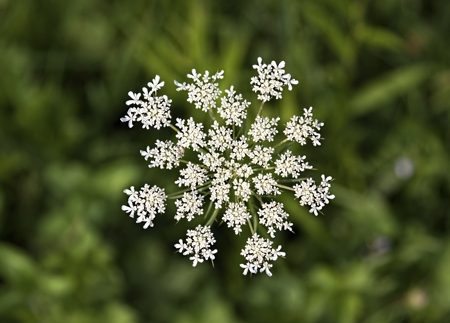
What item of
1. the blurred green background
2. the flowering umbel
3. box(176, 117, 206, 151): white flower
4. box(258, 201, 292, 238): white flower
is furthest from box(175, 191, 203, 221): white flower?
the blurred green background

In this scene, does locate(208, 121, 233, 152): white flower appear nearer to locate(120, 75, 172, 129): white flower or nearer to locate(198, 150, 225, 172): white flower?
locate(198, 150, 225, 172): white flower

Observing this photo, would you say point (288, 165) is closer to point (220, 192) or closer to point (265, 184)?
point (265, 184)

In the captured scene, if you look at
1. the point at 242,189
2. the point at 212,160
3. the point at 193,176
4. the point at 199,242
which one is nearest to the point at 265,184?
the point at 242,189

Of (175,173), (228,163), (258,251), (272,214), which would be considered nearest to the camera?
(258,251)

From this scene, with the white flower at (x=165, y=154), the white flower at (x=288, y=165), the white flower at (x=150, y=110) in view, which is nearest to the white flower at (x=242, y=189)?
the white flower at (x=288, y=165)

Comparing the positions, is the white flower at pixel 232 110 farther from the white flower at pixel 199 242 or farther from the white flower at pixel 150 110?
the white flower at pixel 199 242

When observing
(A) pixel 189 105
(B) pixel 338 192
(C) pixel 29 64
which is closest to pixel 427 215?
(B) pixel 338 192

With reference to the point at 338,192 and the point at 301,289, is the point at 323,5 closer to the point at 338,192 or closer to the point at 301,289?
the point at 338,192
